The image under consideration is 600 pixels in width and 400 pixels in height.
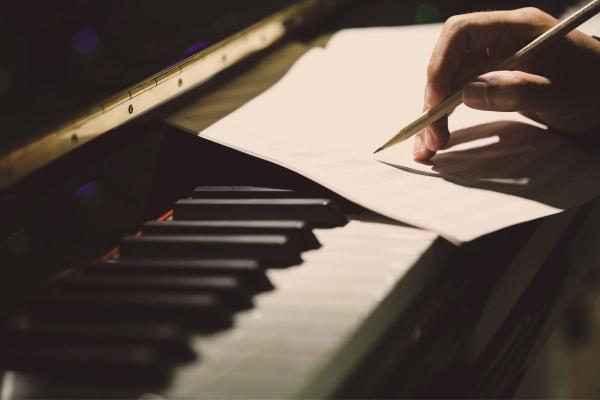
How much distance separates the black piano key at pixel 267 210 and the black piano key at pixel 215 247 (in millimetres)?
72

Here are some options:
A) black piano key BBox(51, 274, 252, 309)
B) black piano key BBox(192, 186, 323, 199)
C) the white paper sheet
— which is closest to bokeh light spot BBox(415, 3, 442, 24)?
the white paper sheet

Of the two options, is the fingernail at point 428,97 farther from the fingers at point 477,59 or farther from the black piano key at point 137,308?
the black piano key at point 137,308

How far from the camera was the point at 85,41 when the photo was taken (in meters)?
1.00

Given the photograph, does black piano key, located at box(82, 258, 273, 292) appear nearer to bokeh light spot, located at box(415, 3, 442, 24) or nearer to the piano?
the piano

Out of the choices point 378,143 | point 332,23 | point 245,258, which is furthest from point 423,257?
point 332,23

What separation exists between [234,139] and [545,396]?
1.14 metres

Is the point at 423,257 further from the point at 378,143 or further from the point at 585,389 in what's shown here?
the point at 585,389

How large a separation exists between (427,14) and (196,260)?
1.10 metres

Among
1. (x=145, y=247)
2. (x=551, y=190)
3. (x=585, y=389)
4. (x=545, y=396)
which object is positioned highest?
(x=145, y=247)

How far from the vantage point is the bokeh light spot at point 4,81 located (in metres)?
0.90

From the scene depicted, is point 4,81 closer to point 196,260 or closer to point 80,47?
point 80,47

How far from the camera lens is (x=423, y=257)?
0.72 metres

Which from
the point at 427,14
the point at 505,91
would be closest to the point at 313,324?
the point at 505,91

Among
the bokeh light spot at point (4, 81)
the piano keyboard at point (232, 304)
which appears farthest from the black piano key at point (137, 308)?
the bokeh light spot at point (4, 81)
